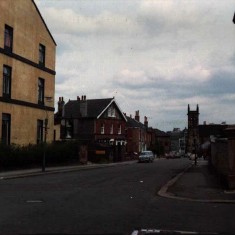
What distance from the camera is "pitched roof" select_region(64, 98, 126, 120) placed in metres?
77.5

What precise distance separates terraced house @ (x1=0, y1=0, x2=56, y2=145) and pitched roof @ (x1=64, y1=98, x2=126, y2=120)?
2900 centimetres

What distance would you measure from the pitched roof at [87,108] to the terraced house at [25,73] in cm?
2900

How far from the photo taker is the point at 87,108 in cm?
7906

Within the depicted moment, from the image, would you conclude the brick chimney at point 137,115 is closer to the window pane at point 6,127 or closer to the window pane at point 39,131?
the window pane at point 39,131

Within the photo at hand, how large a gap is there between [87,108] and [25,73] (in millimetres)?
36591

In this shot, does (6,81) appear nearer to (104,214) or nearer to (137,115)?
(104,214)

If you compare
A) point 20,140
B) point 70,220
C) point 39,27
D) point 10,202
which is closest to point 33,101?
point 20,140

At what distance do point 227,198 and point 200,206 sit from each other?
205cm

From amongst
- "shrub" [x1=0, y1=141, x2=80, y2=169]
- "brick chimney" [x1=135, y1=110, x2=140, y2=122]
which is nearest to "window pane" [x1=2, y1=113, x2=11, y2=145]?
"shrub" [x1=0, y1=141, x2=80, y2=169]

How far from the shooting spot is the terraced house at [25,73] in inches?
1548

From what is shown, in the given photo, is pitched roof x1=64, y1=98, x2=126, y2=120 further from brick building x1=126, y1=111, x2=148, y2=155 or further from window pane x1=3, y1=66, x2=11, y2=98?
window pane x1=3, y1=66, x2=11, y2=98

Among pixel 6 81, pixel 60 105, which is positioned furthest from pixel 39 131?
pixel 60 105

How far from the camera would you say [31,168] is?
1539 inches

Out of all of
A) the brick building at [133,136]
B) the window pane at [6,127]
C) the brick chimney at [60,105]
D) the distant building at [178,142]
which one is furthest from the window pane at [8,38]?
the distant building at [178,142]
